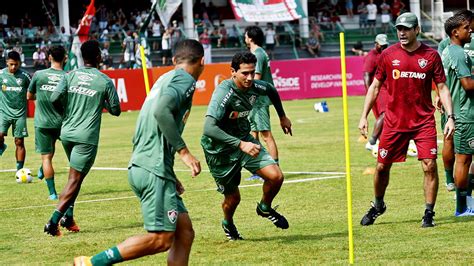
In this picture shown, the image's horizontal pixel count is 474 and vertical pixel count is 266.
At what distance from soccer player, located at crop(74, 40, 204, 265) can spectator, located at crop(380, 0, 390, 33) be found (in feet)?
141

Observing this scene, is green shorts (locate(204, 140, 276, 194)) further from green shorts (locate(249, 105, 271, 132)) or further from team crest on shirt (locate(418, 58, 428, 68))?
green shorts (locate(249, 105, 271, 132))

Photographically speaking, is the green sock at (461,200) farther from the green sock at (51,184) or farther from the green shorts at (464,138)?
the green sock at (51,184)

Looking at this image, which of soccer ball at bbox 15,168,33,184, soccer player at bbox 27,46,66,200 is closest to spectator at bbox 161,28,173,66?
soccer ball at bbox 15,168,33,184

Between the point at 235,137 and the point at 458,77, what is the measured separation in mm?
2913

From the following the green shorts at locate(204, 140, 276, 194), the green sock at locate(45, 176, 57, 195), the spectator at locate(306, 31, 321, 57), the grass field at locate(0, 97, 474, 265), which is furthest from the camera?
the spectator at locate(306, 31, 321, 57)

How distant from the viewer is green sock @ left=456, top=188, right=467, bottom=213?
39.9ft

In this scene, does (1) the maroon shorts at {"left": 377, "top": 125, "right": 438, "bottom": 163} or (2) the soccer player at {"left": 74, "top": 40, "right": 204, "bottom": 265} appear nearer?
(2) the soccer player at {"left": 74, "top": 40, "right": 204, "bottom": 265}

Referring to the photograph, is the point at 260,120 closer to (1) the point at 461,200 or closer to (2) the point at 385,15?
(1) the point at 461,200

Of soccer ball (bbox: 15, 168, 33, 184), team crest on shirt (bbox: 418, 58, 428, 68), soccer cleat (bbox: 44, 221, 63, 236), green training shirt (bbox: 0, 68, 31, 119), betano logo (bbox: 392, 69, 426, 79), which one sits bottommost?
soccer ball (bbox: 15, 168, 33, 184)

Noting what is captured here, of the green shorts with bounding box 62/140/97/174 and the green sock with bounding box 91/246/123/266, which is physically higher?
the green shorts with bounding box 62/140/97/174

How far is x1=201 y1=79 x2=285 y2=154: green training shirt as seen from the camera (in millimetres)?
10664

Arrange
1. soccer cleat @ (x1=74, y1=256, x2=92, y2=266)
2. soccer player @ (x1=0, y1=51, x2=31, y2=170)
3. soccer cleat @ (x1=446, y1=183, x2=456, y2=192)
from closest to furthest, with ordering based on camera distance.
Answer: soccer cleat @ (x1=74, y1=256, x2=92, y2=266) < soccer cleat @ (x1=446, y1=183, x2=456, y2=192) < soccer player @ (x1=0, y1=51, x2=31, y2=170)

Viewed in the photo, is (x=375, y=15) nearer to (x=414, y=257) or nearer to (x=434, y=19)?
(x=434, y=19)

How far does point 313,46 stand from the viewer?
47.4 m
